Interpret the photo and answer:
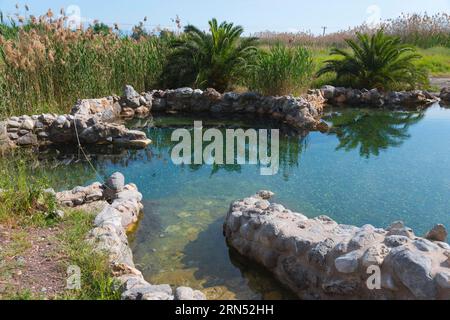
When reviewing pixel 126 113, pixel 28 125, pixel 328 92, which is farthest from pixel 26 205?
pixel 328 92

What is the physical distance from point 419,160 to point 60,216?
5.01 m

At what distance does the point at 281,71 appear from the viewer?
30.6 feet

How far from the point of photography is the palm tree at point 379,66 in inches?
428

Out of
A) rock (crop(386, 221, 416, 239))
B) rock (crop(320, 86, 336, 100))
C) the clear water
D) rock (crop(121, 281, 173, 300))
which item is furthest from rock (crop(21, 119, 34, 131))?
rock (crop(320, 86, 336, 100))

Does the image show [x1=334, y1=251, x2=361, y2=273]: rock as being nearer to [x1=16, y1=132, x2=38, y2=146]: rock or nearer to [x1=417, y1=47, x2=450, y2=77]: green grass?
[x1=16, y1=132, x2=38, y2=146]: rock

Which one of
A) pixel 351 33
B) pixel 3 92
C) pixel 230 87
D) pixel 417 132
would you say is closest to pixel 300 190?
pixel 417 132

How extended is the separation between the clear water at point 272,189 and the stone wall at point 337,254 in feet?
0.62

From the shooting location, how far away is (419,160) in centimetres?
600

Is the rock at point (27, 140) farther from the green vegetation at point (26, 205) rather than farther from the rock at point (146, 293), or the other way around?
the rock at point (146, 293)

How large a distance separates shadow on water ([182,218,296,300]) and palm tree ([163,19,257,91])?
7.04 m

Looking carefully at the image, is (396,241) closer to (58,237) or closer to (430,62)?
(58,237)

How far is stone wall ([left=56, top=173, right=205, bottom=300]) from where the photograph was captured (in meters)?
2.44

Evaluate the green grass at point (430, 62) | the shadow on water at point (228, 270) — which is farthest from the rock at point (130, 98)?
the shadow on water at point (228, 270)

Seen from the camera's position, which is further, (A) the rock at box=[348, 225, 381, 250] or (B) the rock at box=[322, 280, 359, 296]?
(A) the rock at box=[348, 225, 381, 250]
